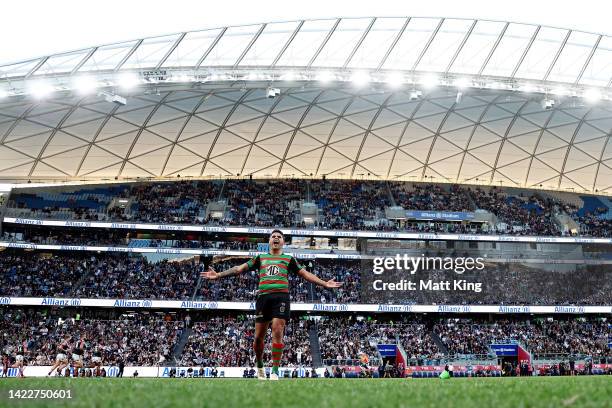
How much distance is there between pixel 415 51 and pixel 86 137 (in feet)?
82.5

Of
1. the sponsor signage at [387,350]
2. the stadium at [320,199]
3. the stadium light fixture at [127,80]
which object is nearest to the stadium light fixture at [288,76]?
the stadium at [320,199]

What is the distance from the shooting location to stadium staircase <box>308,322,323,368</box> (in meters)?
37.9

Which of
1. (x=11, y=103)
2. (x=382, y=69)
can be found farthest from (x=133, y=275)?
(x=382, y=69)

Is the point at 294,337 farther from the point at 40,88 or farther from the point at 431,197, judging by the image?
the point at 40,88

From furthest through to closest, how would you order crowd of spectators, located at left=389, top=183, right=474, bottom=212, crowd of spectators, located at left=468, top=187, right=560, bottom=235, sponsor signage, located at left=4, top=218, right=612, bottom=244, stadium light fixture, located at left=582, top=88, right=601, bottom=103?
crowd of spectators, located at left=389, top=183, right=474, bottom=212 → crowd of spectators, located at left=468, top=187, right=560, bottom=235 → sponsor signage, located at left=4, top=218, right=612, bottom=244 → stadium light fixture, located at left=582, top=88, right=601, bottom=103

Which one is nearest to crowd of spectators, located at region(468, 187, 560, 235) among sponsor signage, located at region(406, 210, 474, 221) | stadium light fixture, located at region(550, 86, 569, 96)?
sponsor signage, located at region(406, 210, 474, 221)

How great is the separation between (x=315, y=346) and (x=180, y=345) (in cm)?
920

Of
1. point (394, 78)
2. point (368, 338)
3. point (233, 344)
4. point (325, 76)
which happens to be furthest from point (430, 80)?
point (233, 344)

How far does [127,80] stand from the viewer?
1330 inches

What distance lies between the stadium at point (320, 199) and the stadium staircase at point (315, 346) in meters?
0.21

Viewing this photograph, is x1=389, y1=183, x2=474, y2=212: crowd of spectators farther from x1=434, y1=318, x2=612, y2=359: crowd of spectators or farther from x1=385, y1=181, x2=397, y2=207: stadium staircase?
x1=434, y1=318, x2=612, y2=359: crowd of spectators

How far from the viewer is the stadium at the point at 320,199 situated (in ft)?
115

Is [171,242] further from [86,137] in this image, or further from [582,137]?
[582,137]

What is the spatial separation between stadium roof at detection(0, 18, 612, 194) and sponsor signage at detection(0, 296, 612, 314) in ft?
38.5
